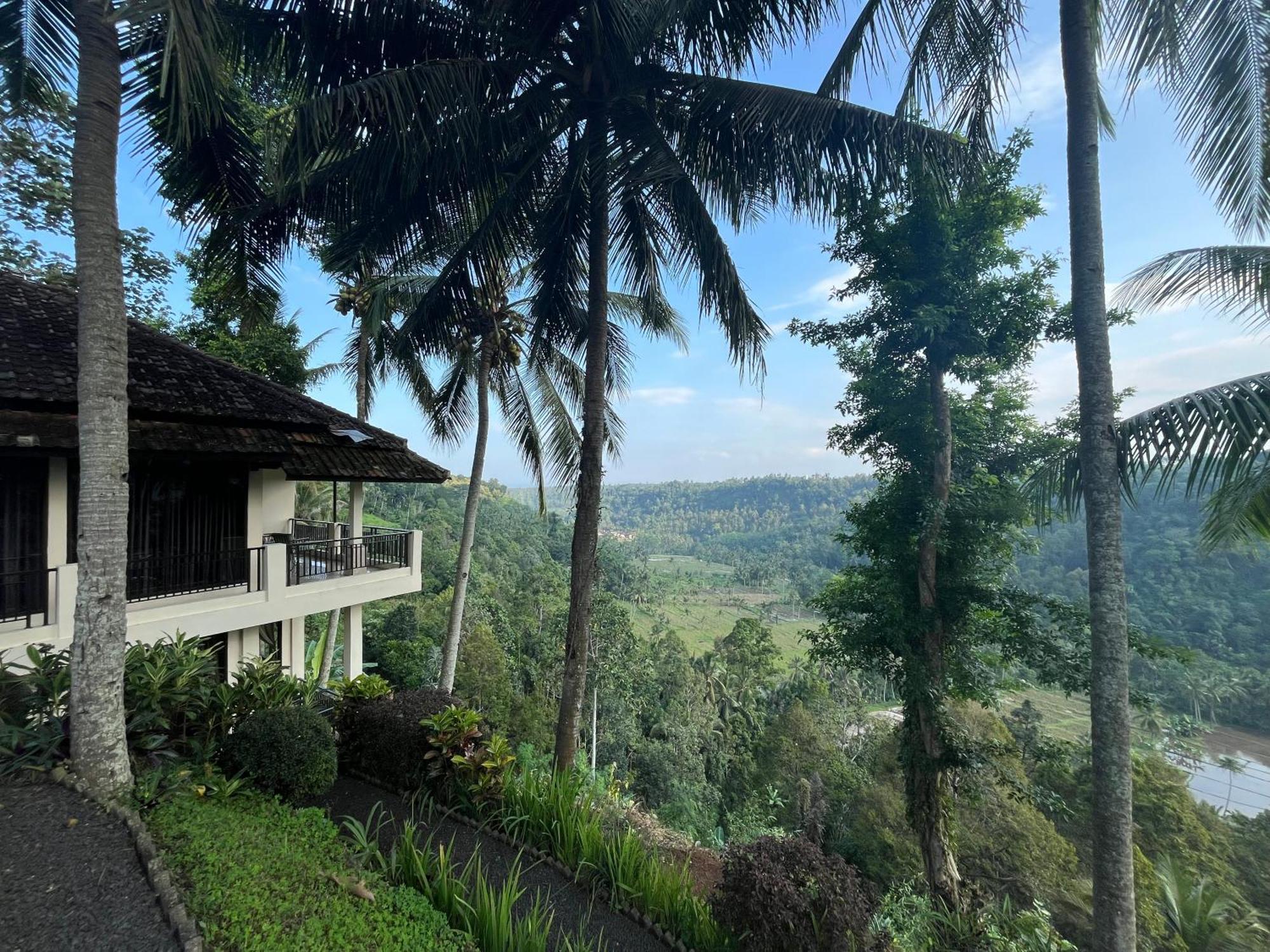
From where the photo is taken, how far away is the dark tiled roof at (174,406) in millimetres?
4918

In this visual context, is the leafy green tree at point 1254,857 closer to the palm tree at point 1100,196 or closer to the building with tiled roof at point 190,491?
the palm tree at point 1100,196

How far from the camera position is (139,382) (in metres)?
5.98

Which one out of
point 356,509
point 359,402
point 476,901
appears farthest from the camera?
point 359,402

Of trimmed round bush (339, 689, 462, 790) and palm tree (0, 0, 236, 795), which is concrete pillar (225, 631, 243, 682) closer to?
trimmed round bush (339, 689, 462, 790)

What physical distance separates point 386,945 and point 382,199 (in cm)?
637

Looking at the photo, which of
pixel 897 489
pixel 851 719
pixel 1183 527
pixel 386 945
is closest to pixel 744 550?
Answer: pixel 851 719

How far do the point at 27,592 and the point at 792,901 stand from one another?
7.74m

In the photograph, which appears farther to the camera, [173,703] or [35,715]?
[173,703]

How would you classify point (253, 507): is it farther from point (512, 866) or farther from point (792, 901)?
point (792, 901)

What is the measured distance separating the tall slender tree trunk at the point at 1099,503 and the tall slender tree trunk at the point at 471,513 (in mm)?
9263

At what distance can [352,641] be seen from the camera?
947 centimetres

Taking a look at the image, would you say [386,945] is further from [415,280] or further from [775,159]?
[415,280]

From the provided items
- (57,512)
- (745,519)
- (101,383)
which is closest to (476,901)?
(101,383)

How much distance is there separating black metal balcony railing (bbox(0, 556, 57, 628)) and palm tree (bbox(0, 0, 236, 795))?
8.28ft
